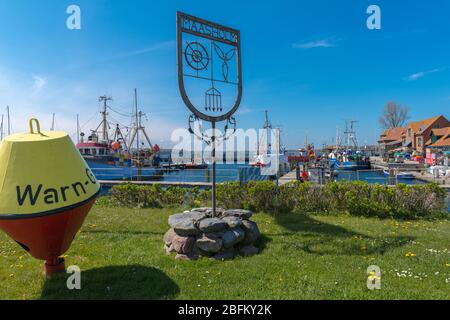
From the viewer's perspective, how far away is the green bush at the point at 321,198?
809cm

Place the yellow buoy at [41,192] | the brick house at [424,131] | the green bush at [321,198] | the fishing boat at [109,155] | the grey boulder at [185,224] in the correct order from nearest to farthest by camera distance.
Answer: the yellow buoy at [41,192] → the grey boulder at [185,224] → the green bush at [321,198] → the fishing boat at [109,155] → the brick house at [424,131]

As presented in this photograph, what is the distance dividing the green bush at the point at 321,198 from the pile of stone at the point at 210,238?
336cm

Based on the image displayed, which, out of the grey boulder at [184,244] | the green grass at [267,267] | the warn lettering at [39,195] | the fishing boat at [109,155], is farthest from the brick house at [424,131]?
the warn lettering at [39,195]

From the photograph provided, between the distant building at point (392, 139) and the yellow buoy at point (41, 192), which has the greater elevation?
the distant building at point (392, 139)

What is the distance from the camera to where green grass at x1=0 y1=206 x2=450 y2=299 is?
3.78 m

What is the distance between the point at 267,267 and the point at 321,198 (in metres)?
4.63

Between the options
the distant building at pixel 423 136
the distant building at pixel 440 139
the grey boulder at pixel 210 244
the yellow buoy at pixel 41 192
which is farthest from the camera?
the distant building at pixel 423 136

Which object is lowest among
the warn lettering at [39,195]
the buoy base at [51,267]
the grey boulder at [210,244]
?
the buoy base at [51,267]

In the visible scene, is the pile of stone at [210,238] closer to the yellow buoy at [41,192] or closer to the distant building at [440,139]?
the yellow buoy at [41,192]

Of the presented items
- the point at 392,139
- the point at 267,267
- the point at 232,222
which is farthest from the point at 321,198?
the point at 392,139

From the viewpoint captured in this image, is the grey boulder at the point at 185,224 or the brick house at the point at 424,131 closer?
the grey boulder at the point at 185,224

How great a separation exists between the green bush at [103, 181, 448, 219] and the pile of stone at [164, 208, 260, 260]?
→ 336cm
